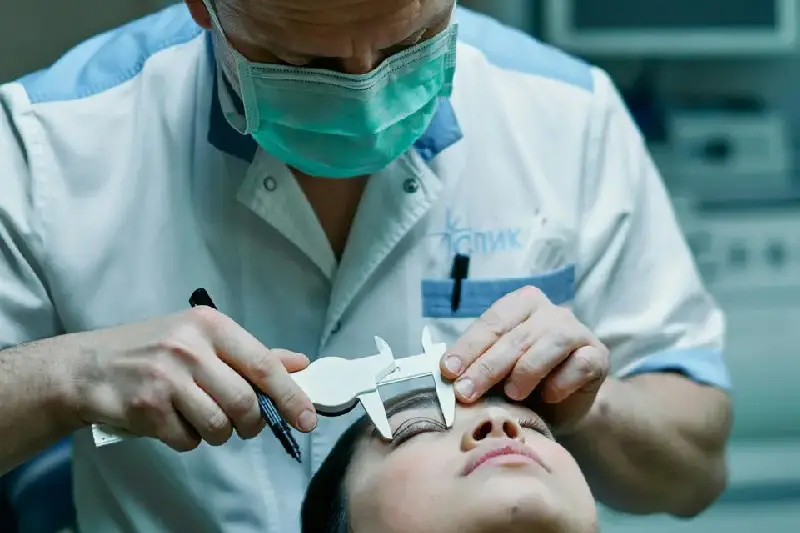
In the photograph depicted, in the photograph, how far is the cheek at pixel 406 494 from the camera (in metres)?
0.97

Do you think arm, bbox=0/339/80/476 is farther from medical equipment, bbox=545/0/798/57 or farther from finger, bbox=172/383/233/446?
medical equipment, bbox=545/0/798/57

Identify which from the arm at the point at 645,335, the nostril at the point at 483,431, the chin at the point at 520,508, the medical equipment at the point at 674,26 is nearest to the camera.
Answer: the chin at the point at 520,508

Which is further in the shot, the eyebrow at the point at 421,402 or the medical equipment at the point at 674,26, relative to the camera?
the medical equipment at the point at 674,26

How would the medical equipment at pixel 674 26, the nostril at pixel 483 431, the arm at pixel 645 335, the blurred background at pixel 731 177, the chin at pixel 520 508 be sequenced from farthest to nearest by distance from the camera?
the medical equipment at pixel 674 26 < the blurred background at pixel 731 177 < the arm at pixel 645 335 < the nostril at pixel 483 431 < the chin at pixel 520 508

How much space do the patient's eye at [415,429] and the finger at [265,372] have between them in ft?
0.40

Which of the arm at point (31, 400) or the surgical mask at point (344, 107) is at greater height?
the surgical mask at point (344, 107)

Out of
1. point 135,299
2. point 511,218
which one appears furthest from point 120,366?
point 511,218

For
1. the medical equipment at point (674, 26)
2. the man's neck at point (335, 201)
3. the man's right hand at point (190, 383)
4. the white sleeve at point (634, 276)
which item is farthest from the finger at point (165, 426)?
the medical equipment at point (674, 26)

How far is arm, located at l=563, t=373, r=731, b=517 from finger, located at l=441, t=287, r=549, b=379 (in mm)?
203

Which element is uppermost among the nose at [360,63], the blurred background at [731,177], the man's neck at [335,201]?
the nose at [360,63]

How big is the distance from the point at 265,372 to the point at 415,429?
7.1 inches

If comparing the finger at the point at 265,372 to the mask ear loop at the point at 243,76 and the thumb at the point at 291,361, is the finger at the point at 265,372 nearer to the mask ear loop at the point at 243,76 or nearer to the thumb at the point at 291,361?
the thumb at the point at 291,361

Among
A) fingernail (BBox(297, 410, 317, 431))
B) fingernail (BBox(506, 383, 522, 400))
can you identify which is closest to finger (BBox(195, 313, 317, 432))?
fingernail (BBox(297, 410, 317, 431))

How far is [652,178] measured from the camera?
1.38 meters
